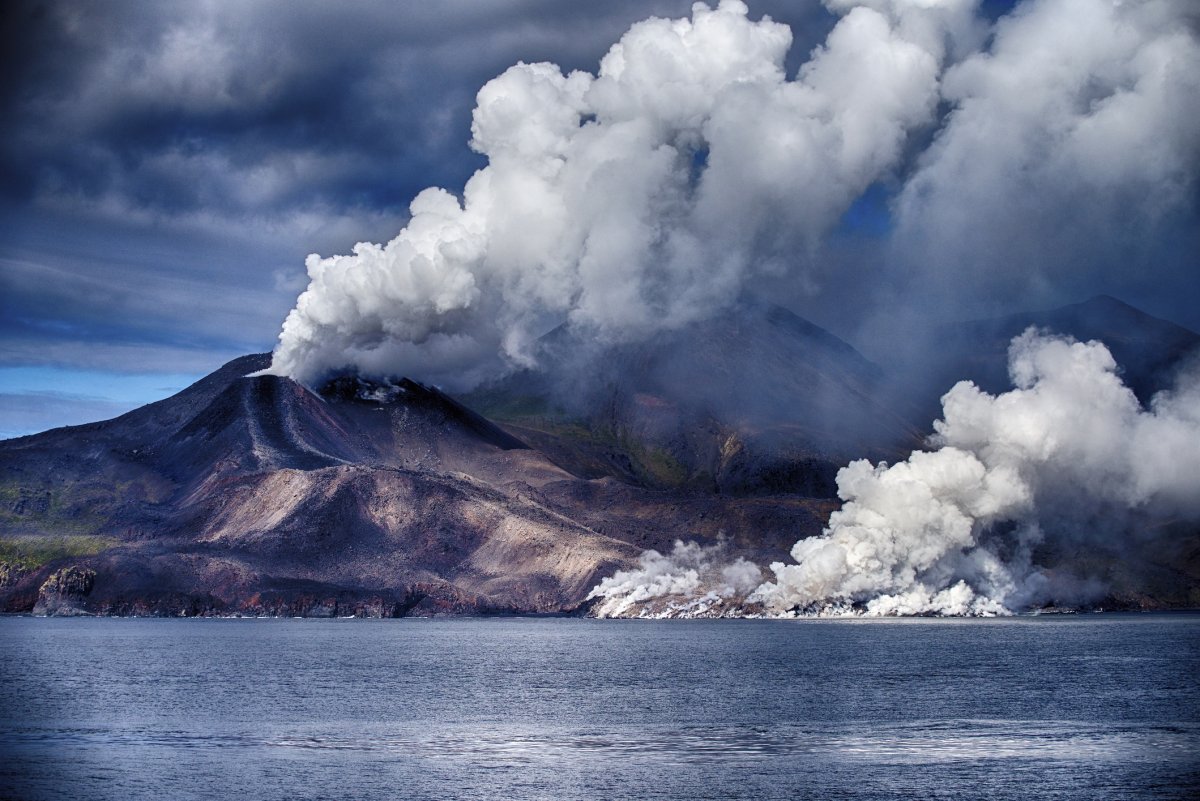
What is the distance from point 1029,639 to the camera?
191625mm

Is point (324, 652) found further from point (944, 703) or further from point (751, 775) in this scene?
point (751, 775)

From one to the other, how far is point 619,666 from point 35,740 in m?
74.4

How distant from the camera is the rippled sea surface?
64.2 meters

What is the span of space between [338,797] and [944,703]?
55.2m

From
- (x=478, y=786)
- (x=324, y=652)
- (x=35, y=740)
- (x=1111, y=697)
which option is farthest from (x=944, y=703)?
(x=324, y=652)

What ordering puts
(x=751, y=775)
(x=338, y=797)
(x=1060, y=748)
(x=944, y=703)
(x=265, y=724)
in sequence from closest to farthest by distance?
(x=338, y=797) → (x=751, y=775) → (x=1060, y=748) → (x=265, y=724) → (x=944, y=703)

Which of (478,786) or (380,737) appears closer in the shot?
(478,786)

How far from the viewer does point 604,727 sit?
86.5m

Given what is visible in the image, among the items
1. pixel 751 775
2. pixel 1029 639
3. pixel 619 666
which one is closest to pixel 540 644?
pixel 619 666

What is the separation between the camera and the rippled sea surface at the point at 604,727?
64.2m

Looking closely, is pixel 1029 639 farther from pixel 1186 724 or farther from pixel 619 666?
pixel 1186 724

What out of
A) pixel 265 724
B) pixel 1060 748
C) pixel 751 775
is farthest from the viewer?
pixel 265 724

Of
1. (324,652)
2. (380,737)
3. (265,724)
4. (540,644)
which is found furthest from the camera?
(540,644)

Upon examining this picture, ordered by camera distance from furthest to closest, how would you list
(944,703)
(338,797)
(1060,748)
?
(944,703), (1060,748), (338,797)
